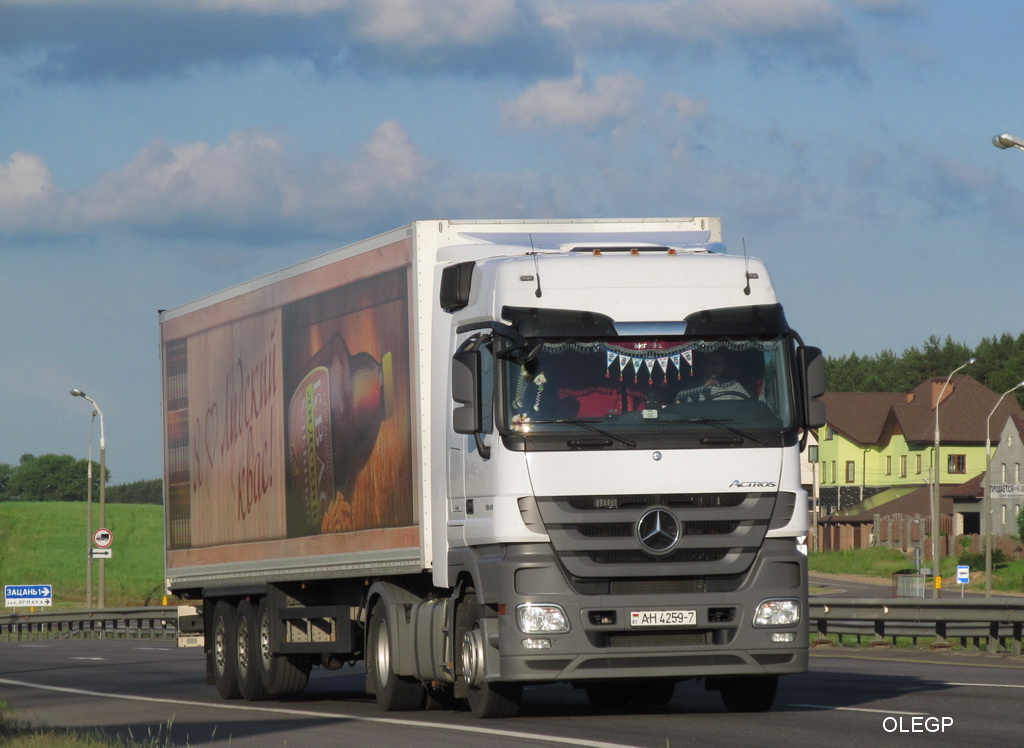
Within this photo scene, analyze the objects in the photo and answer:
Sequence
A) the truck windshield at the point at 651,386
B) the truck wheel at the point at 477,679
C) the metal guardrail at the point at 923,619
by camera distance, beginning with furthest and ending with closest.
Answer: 1. the metal guardrail at the point at 923,619
2. the truck wheel at the point at 477,679
3. the truck windshield at the point at 651,386

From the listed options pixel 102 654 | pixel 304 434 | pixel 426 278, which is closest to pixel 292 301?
pixel 304 434

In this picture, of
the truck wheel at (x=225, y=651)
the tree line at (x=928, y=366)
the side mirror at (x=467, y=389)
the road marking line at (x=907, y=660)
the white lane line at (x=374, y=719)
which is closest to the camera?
the white lane line at (x=374, y=719)

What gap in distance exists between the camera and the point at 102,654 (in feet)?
116

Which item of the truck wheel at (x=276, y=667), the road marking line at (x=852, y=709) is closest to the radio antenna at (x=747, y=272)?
the road marking line at (x=852, y=709)

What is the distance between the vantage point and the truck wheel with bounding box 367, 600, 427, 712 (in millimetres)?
15133

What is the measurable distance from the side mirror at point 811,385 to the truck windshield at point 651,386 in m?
0.12

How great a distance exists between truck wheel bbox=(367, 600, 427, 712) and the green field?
190 ft

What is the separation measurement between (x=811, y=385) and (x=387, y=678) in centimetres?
481

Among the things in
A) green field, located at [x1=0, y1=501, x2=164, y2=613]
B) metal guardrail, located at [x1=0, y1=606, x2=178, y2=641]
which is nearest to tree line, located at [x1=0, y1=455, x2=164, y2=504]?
green field, located at [x1=0, y1=501, x2=164, y2=613]

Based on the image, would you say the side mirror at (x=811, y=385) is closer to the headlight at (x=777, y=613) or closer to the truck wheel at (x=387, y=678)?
the headlight at (x=777, y=613)

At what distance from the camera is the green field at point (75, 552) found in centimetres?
8406

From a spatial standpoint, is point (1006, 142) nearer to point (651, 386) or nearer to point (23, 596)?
point (651, 386)

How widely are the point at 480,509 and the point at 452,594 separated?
49.8 inches

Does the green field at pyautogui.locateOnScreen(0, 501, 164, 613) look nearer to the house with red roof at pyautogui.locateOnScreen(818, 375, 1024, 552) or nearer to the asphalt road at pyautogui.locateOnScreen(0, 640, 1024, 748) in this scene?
the house with red roof at pyautogui.locateOnScreen(818, 375, 1024, 552)
